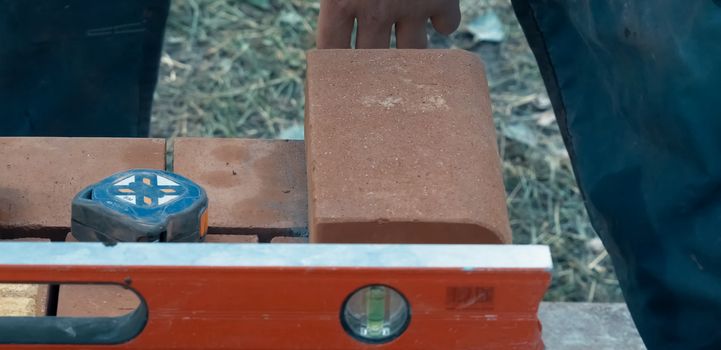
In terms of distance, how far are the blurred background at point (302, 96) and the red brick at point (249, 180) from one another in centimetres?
159

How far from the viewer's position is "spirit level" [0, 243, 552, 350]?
3.97 ft

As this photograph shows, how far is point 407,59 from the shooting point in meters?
1.76

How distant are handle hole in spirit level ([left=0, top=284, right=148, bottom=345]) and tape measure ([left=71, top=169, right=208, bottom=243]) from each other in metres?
0.08

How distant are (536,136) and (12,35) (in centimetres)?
177

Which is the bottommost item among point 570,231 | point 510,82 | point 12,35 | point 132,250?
point 570,231

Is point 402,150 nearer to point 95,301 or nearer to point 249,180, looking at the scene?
point 249,180

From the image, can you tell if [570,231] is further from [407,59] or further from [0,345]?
[0,345]

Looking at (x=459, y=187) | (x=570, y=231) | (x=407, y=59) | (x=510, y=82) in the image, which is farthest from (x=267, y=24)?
(x=459, y=187)

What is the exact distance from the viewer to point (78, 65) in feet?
9.47

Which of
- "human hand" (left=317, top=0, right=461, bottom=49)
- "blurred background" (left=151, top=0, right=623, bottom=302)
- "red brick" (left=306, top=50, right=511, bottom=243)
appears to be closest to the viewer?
"red brick" (left=306, top=50, right=511, bottom=243)

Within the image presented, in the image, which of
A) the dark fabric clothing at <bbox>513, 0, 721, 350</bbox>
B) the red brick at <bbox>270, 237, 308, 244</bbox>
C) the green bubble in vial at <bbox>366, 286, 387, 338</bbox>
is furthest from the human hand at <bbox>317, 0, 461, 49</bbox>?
the green bubble in vial at <bbox>366, 286, 387, 338</bbox>

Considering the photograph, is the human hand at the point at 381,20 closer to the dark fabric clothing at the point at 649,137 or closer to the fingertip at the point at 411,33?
the fingertip at the point at 411,33

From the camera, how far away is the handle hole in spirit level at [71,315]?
128cm

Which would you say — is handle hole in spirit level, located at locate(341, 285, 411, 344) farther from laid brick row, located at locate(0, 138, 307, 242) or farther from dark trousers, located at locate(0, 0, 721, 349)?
dark trousers, located at locate(0, 0, 721, 349)
